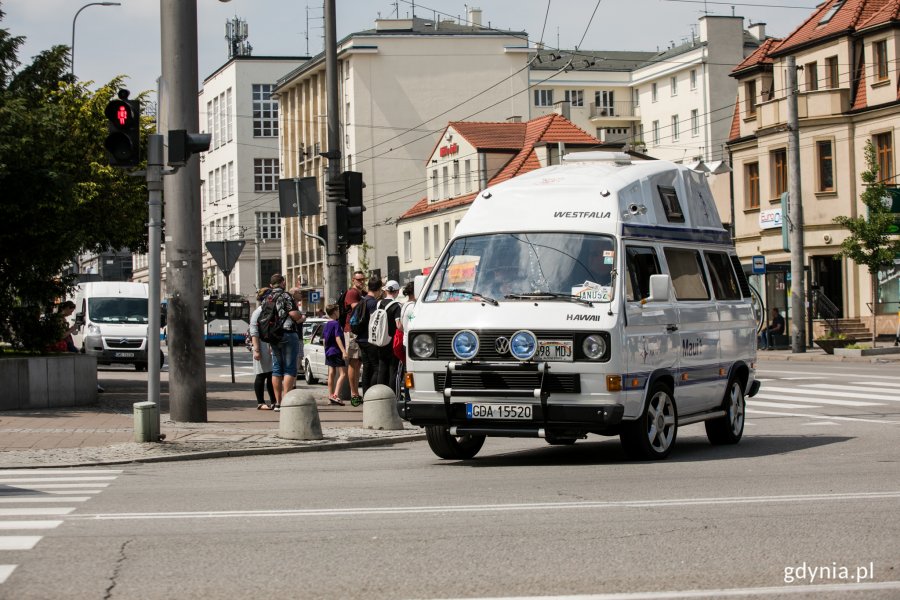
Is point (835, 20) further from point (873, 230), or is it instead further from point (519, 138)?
point (519, 138)

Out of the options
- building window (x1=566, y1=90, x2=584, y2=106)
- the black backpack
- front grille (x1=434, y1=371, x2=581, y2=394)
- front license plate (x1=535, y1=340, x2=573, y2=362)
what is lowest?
front grille (x1=434, y1=371, x2=581, y2=394)

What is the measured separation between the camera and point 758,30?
→ 95688mm

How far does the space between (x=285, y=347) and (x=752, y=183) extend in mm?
41426

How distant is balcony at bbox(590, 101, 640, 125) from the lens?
4264 inches

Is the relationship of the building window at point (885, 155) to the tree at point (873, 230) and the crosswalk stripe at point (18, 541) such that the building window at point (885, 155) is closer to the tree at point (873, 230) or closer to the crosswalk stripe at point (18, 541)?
the tree at point (873, 230)

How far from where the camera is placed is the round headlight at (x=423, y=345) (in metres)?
12.7

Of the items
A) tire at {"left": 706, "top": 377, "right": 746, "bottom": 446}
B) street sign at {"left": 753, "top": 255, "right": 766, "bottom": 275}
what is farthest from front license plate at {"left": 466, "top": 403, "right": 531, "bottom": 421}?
street sign at {"left": 753, "top": 255, "right": 766, "bottom": 275}

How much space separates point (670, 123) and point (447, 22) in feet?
60.8

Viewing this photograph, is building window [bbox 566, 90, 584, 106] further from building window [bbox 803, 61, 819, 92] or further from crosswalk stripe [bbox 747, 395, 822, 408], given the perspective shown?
crosswalk stripe [bbox 747, 395, 822, 408]

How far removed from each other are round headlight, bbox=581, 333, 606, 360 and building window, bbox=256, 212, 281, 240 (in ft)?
317

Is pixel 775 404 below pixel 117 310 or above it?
below

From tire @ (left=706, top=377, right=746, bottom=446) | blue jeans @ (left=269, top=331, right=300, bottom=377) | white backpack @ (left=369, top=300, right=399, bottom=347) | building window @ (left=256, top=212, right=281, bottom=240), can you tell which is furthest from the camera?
building window @ (left=256, top=212, right=281, bottom=240)

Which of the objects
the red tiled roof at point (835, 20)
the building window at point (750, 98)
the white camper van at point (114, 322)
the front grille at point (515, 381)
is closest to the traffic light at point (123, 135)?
the front grille at point (515, 381)

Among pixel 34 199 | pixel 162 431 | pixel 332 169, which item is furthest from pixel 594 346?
pixel 34 199
